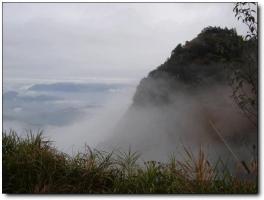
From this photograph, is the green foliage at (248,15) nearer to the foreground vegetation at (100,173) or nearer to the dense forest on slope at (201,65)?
the dense forest on slope at (201,65)

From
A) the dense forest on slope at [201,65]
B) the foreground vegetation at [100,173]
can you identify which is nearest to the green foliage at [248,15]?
the dense forest on slope at [201,65]

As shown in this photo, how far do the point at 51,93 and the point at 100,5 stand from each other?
756 mm

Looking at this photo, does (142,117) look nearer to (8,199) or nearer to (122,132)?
(122,132)

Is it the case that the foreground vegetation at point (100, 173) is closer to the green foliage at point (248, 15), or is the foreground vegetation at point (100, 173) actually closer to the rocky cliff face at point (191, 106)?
the rocky cliff face at point (191, 106)

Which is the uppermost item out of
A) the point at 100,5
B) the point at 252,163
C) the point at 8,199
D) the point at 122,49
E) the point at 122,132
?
the point at 100,5

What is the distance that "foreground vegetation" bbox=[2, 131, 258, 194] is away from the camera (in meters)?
3.38

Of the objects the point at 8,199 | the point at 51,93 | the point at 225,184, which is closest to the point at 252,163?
the point at 225,184

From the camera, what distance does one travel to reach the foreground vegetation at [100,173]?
11.1 ft

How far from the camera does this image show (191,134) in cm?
344

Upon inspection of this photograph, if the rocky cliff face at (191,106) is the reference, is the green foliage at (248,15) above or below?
above

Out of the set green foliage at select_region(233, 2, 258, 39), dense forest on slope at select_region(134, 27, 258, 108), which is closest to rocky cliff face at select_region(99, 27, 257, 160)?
dense forest on slope at select_region(134, 27, 258, 108)

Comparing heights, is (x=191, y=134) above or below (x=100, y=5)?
below

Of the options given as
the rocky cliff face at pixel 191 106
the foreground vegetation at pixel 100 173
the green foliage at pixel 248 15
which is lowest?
the foreground vegetation at pixel 100 173

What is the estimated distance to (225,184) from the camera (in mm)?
3369
